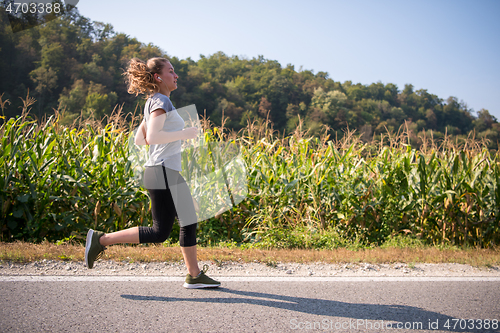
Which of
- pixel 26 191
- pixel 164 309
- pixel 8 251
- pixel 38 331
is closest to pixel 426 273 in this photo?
pixel 164 309

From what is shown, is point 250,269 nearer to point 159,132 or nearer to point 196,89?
point 159,132

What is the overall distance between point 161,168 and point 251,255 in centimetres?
164

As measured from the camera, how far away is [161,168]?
2662 mm

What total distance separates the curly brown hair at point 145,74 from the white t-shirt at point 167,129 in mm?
118

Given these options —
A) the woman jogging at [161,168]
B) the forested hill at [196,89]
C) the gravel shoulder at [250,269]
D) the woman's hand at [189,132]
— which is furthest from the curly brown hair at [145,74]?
the forested hill at [196,89]

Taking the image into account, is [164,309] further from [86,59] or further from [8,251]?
[86,59]

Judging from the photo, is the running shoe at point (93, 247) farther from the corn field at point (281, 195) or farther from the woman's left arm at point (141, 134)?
the corn field at point (281, 195)

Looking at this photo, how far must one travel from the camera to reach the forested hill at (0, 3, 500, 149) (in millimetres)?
47875

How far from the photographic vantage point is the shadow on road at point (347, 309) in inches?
92.1

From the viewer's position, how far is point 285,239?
438 cm

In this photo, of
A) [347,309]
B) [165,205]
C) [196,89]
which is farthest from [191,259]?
[196,89]

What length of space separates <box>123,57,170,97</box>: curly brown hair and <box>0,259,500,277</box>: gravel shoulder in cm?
180

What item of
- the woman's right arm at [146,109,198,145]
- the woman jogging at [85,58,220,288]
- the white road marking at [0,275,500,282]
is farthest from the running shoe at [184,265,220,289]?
the woman's right arm at [146,109,198,145]

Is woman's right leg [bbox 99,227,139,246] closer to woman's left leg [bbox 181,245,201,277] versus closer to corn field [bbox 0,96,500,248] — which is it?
woman's left leg [bbox 181,245,201,277]
